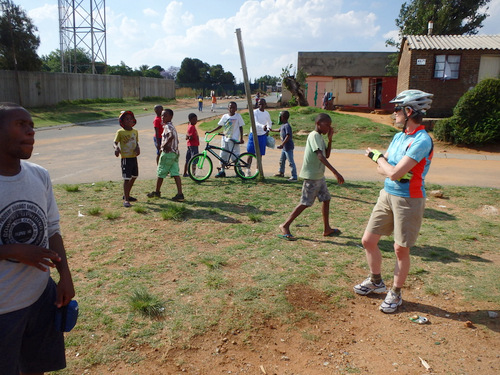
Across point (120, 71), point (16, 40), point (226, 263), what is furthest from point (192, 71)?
point (226, 263)

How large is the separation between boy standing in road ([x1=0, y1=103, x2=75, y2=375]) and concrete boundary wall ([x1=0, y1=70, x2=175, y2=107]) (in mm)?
27942

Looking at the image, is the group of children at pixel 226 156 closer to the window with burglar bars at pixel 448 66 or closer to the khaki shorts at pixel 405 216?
the khaki shorts at pixel 405 216

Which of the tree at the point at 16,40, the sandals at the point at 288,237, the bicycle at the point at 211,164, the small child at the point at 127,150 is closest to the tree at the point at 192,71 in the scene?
the tree at the point at 16,40

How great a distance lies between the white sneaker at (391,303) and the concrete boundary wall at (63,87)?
92.2 feet

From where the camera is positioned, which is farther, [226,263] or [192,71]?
[192,71]

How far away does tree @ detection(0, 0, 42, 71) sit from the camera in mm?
25844

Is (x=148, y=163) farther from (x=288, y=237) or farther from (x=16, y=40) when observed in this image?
(x=16, y=40)

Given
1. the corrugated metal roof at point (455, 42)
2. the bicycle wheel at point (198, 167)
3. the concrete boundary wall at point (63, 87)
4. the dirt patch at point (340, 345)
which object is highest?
the corrugated metal roof at point (455, 42)

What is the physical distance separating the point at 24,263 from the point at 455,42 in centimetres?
2532

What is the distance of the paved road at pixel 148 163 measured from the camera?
1035cm

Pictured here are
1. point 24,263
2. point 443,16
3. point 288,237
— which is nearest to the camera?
point 24,263

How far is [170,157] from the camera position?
7770 millimetres

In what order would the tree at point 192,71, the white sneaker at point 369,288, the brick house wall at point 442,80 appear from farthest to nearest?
the tree at point 192,71 < the brick house wall at point 442,80 < the white sneaker at point 369,288

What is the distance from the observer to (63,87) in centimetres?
3173
